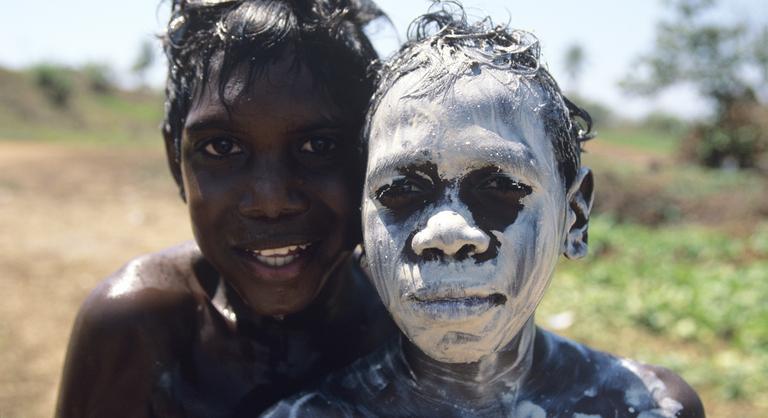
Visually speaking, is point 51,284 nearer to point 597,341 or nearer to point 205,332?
point 597,341

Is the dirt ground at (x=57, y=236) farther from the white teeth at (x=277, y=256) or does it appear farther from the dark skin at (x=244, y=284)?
the white teeth at (x=277, y=256)

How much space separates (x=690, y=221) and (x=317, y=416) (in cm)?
1121

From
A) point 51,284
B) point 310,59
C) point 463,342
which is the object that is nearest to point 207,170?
point 310,59

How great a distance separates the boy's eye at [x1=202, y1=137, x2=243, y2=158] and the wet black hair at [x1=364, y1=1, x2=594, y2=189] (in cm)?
35

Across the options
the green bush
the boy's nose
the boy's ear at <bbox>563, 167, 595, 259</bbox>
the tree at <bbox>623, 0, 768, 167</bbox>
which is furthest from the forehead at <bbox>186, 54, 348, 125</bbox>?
the green bush

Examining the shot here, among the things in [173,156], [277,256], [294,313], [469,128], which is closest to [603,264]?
[294,313]

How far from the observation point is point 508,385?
6.28 ft

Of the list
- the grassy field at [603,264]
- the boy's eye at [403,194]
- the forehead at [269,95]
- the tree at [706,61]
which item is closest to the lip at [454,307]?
the boy's eye at [403,194]

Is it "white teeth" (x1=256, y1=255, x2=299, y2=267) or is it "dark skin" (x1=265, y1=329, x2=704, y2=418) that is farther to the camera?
"white teeth" (x1=256, y1=255, x2=299, y2=267)

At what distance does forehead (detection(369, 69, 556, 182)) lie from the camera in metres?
1.65

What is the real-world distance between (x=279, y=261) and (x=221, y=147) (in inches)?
12.8

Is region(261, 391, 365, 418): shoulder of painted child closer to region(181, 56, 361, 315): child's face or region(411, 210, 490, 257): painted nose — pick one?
region(181, 56, 361, 315): child's face

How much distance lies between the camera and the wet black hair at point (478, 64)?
1.75 metres

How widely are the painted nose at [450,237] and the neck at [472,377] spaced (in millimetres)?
373
